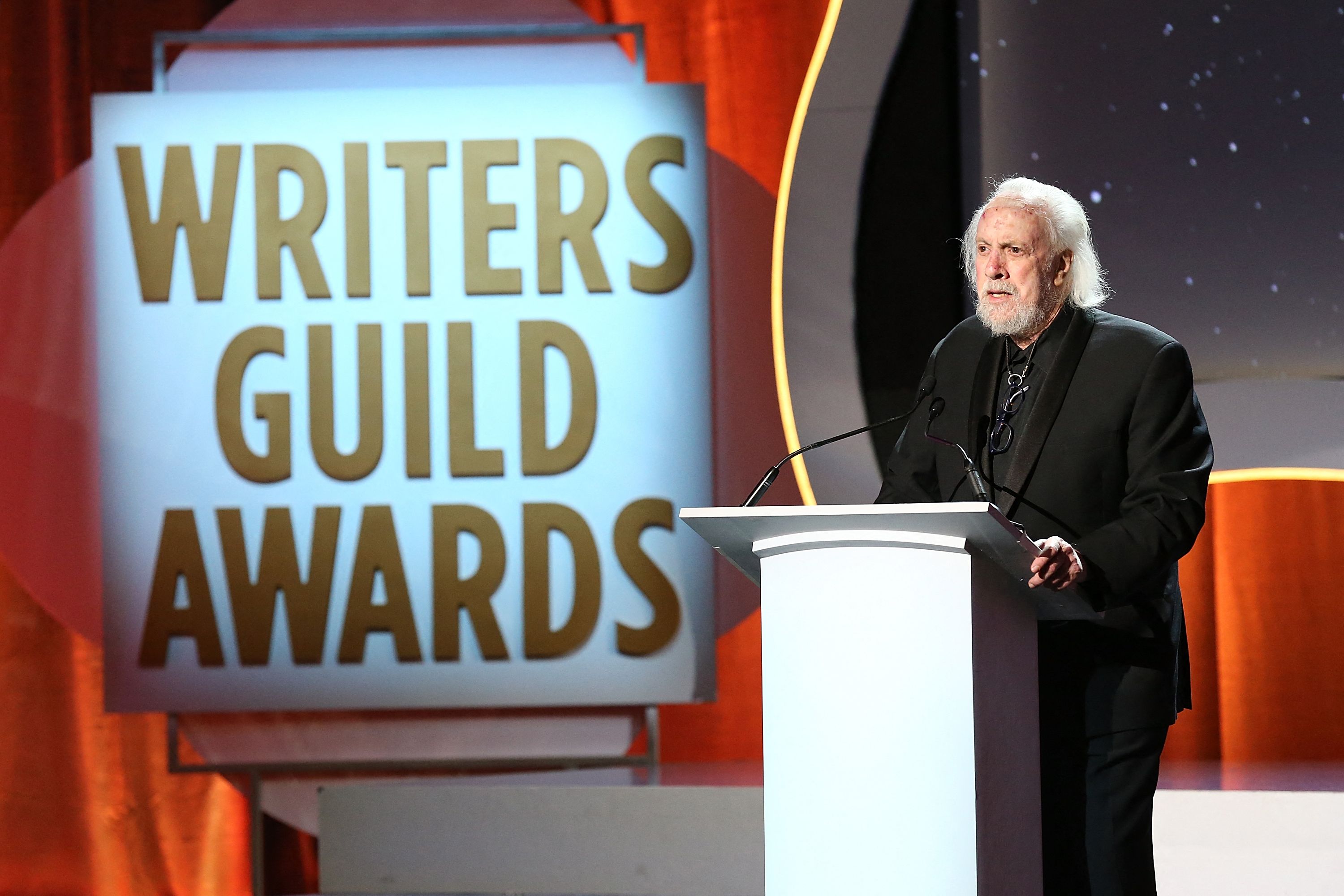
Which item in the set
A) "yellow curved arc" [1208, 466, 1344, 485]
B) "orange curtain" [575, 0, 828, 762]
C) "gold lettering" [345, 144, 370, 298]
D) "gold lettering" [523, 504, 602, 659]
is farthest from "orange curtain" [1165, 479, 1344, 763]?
"gold lettering" [345, 144, 370, 298]

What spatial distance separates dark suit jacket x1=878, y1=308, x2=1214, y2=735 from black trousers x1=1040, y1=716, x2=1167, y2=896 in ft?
0.08

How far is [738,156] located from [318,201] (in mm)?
1064

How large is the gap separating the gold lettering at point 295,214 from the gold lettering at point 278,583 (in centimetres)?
58

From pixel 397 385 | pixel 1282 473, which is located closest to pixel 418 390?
A: pixel 397 385

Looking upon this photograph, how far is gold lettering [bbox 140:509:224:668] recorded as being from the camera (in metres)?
3.52

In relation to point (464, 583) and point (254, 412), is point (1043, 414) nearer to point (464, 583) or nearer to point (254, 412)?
point (464, 583)

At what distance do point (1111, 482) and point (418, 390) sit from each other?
85.7 inches

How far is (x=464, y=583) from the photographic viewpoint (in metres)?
3.54

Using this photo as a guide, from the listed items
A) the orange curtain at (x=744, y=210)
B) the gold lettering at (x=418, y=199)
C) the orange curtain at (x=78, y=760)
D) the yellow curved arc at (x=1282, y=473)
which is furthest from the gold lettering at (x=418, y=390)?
the yellow curved arc at (x=1282, y=473)

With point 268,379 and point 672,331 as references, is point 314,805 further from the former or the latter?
point 672,331

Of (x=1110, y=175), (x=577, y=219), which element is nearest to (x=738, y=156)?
(x=577, y=219)

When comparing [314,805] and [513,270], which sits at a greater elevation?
[513,270]

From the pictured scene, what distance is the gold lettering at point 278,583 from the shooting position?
139 inches

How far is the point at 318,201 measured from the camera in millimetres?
3568
